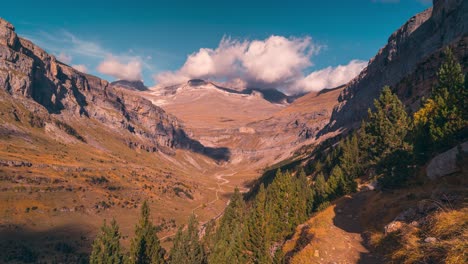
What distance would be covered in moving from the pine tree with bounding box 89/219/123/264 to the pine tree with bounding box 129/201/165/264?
7.78m

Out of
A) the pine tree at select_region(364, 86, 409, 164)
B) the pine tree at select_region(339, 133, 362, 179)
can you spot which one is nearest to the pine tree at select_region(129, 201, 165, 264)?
the pine tree at select_region(364, 86, 409, 164)

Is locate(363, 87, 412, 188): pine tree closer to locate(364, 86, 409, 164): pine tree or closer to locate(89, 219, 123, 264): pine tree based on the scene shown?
locate(364, 86, 409, 164): pine tree

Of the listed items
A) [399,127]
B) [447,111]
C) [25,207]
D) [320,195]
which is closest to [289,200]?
[320,195]

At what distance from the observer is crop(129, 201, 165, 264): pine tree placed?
5475 centimetres

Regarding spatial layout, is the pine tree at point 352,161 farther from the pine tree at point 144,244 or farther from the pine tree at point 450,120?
the pine tree at point 144,244

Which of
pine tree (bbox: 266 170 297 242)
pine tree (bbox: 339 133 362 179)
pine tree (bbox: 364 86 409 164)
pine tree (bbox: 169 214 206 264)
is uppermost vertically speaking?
pine tree (bbox: 364 86 409 164)

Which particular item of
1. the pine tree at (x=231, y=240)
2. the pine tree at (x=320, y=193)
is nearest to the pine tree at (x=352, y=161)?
the pine tree at (x=320, y=193)

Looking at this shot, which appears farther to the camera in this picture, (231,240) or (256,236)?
(231,240)

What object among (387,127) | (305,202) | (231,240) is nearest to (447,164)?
(387,127)

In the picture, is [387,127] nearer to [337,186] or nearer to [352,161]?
[337,186]

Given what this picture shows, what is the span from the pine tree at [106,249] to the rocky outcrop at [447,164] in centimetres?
6144

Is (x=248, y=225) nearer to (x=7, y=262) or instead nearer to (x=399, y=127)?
(x=399, y=127)

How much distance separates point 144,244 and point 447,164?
53287 mm

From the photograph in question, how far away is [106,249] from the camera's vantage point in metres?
59.5
